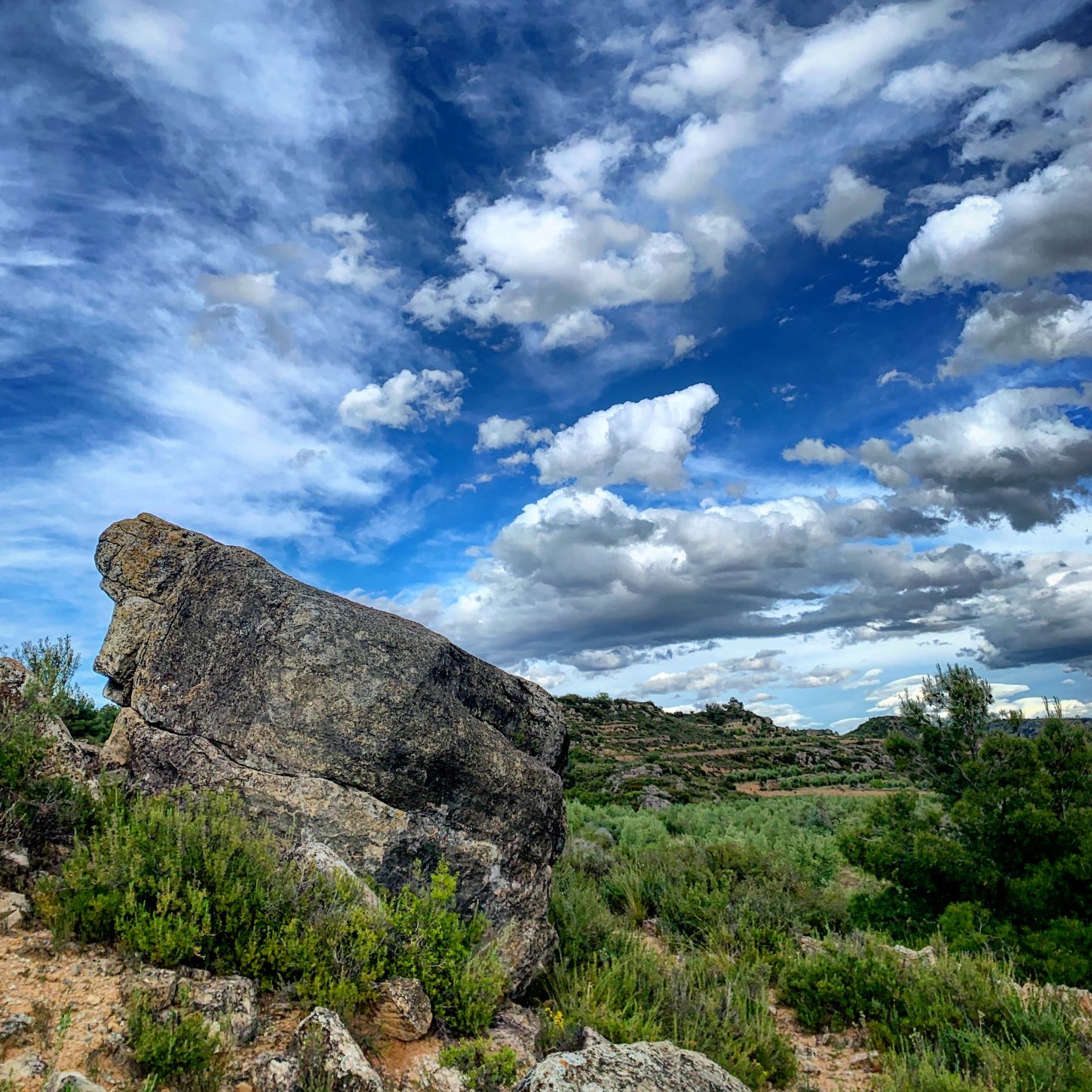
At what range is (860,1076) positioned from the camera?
7016 mm

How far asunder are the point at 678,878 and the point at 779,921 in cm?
193

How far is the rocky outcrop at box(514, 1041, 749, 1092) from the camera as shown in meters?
4.12

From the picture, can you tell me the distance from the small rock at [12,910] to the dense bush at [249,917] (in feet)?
0.45

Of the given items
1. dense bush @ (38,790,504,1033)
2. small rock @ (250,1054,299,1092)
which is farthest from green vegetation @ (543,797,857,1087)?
small rock @ (250,1054,299,1092)

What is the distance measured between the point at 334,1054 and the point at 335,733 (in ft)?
10.1

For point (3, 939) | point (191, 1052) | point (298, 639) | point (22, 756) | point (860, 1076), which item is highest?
point (298, 639)

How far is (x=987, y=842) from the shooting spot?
11000 millimetres

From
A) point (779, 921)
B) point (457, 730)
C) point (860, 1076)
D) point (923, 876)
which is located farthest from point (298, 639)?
point (923, 876)

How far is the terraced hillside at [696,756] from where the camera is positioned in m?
35.1

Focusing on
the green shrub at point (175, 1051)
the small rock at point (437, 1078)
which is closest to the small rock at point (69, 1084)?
the green shrub at point (175, 1051)

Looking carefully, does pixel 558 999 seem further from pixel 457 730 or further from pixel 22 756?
pixel 22 756

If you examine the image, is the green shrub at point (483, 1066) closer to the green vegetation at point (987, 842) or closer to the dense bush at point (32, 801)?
the dense bush at point (32, 801)

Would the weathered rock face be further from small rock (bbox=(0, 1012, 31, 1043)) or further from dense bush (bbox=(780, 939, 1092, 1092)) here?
dense bush (bbox=(780, 939, 1092, 1092))

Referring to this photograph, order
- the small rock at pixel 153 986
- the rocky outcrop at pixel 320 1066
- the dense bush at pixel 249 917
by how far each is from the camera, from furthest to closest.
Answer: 1. the dense bush at pixel 249 917
2. the small rock at pixel 153 986
3. the rocky outcrop at pixel 320 1066
